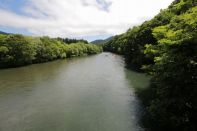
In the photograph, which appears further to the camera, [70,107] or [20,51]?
[20,51]

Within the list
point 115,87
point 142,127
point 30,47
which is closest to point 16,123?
point 142,127

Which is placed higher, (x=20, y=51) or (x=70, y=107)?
(x=20, y=51)

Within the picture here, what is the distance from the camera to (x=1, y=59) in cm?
7494

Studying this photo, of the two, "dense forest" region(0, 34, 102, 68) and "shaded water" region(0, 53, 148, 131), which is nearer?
"shaded water" region(0, 53, 148, 131)

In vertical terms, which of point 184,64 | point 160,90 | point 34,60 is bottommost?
point 34,60

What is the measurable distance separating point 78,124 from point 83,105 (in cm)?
619

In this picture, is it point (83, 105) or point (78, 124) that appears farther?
point (83, 105)

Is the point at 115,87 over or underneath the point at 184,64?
underneath

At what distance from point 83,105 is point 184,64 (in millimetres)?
14865

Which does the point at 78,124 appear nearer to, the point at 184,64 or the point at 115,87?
the point at 184,64

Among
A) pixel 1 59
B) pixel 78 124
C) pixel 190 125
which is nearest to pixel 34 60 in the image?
pixel 1 59

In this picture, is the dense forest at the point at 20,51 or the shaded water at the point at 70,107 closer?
the shaded water at the point at 70,107

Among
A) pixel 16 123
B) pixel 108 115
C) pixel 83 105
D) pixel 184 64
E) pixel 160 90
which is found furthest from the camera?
pixel 83 105

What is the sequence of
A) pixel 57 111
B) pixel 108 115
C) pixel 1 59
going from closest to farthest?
pixel 108 115 → pixel 57 111 → pixel 1 59
